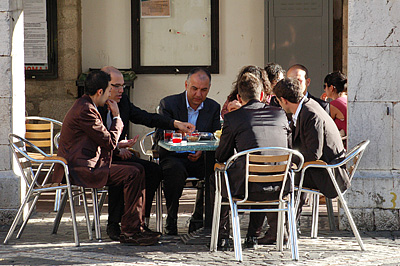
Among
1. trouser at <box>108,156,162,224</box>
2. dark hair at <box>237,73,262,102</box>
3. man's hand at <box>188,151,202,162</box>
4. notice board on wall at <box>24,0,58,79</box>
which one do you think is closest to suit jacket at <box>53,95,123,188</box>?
trouser at <box>108,156,162,224</box>

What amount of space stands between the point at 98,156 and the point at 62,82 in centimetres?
449

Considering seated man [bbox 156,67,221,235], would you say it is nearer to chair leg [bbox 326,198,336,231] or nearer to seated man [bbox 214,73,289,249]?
seated man [bbox 214,73,289,249]

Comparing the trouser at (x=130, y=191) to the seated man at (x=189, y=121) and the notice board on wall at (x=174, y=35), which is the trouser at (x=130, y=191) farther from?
the notice board on wall at (x=174, y=35)

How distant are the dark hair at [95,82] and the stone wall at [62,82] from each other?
14.0ft

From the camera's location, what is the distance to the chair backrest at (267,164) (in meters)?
5.40

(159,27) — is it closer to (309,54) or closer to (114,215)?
(309,54)

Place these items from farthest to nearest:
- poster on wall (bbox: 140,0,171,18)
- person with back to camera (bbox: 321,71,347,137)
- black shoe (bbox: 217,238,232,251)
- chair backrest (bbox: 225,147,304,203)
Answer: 1. poster on wall (bbox: 140,0,171,18)
2. person with back to camera (bbox: 321,71,347,137)
3. black shoe (bbox: 217,238,232,251)
4. chair backrest (bbox: 225,147,304,203)

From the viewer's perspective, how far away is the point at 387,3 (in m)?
6.67

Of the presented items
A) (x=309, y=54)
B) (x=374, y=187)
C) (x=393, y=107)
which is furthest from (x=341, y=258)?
(x=309, y=54)

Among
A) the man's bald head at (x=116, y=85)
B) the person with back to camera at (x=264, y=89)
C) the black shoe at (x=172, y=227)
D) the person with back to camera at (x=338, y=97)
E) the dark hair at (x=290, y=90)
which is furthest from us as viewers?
the person with back to camera at (x=338, y=97)

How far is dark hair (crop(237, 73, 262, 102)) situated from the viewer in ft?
19.1

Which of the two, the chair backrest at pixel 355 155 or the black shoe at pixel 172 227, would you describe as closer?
the chair backrest at pixel 355 155

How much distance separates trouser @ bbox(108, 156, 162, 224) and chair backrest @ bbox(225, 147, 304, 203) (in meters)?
1.08

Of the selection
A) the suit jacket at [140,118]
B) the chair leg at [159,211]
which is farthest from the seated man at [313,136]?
the chair leg at [159,211]
